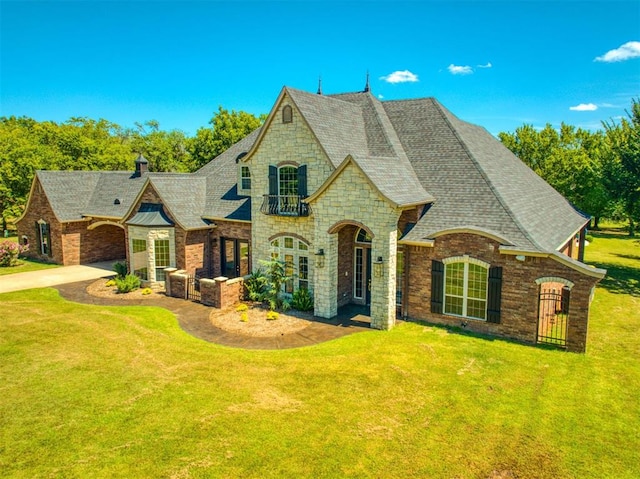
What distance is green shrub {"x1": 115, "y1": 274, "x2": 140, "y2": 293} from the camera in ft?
71.6

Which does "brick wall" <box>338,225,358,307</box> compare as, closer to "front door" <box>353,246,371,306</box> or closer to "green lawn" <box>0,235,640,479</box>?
"front door" <box>353,246,371,306</box>

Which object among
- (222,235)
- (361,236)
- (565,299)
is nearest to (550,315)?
(565,299)

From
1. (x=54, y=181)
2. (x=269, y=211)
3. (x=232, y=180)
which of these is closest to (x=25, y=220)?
(x=54, y=181)

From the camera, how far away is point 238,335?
16078mm

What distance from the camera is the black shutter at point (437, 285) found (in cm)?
1647

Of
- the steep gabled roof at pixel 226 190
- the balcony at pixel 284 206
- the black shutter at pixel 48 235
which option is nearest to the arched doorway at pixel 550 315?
the balcony at pixel 284 206

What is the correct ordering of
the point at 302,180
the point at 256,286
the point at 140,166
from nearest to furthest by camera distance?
1. the point at 302,180
2. the point at 256,286
3. the point at 140,166

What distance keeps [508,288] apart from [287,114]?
11533 mm

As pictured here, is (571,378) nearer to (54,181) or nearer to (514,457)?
(514,457)

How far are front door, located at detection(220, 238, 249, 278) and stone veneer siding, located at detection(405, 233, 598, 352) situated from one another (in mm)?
9592

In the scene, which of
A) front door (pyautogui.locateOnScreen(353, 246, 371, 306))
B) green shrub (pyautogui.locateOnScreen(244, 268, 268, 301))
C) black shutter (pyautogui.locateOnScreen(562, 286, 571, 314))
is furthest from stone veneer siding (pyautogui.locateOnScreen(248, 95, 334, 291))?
black shutter (pyautogui.locateOnScreen(562, 286, 571, 314))

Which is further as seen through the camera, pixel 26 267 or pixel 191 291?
pixel 26 267

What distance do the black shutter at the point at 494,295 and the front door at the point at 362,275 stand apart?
532 centimetres

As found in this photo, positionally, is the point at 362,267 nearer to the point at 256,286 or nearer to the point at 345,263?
the point at 345,263
